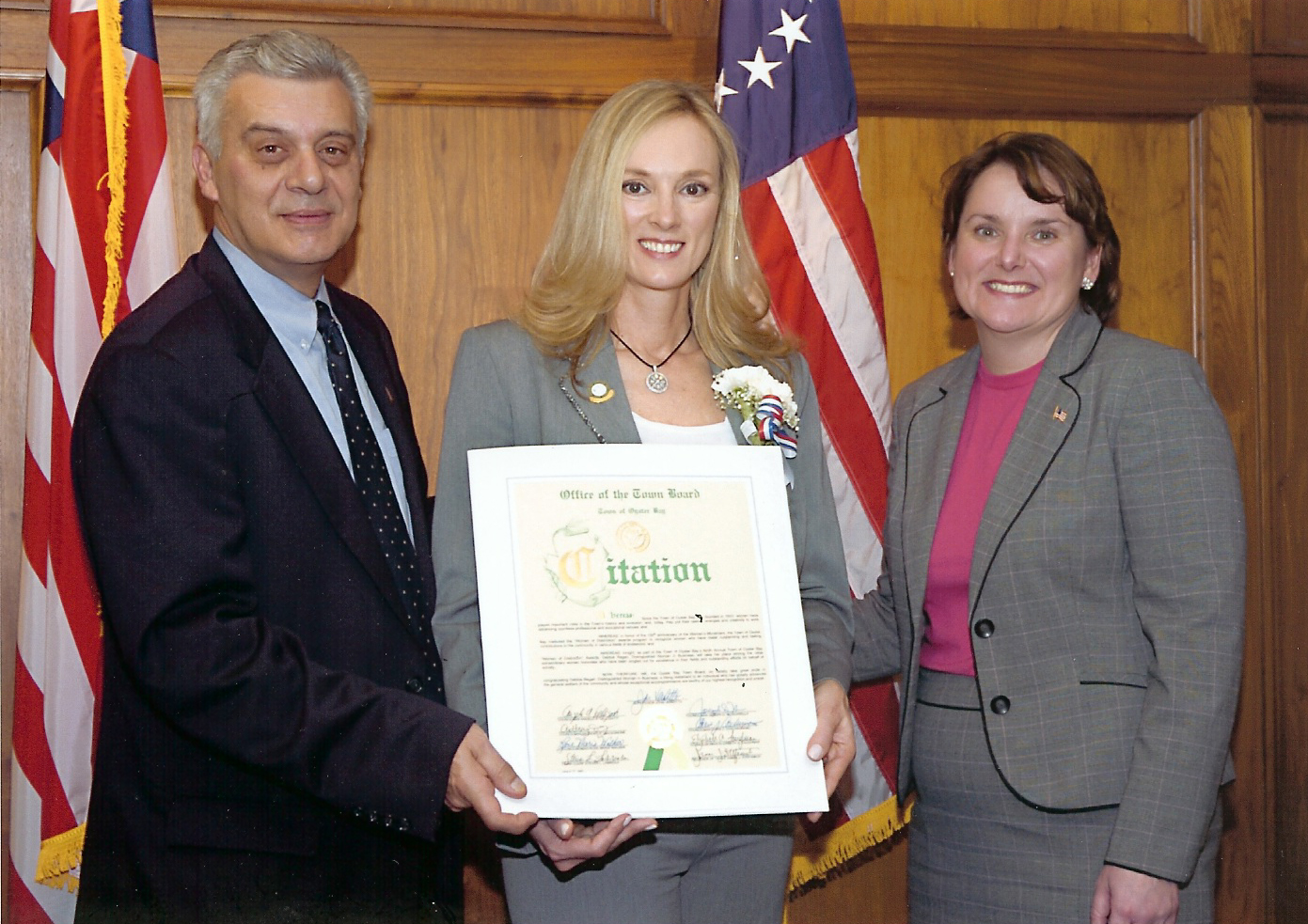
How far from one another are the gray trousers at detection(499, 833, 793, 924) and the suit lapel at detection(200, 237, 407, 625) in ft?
1.67

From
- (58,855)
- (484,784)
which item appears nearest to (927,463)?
(484,784)

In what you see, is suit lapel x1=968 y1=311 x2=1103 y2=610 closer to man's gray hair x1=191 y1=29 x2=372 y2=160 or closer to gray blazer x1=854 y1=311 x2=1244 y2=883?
gray blazer x1=854 y1=311 x2=1244 y2=883

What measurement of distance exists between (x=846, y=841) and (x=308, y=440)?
5.59ft

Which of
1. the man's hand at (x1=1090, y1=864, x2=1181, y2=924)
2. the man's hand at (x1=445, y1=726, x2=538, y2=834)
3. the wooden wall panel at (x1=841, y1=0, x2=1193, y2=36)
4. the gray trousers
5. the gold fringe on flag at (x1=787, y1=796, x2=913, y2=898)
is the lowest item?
the gold fringe on flag at (x1=787, y1=796, x2=913, y2=898)

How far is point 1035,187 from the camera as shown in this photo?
2.40 m

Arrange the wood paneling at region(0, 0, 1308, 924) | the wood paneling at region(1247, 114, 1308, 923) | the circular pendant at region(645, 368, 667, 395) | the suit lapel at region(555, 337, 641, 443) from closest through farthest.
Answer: the suit lapel at region(555, 337, 641, 443) → the circular pendant at region(645, 368, 667, 395) → the wood paneling at region(0, 0, 1308, 924) → the wood paneling at region(1247, 114, 1308, 923)

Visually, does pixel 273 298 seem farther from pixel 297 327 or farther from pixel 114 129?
pixel 114 129

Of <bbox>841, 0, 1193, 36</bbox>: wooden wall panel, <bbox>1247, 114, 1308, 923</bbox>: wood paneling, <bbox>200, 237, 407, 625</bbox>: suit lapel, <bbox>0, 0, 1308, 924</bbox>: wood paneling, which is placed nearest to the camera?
<bbox>200, 237, 407, 625</bbox>: suit lapel

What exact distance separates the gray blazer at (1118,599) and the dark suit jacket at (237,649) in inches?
40.6

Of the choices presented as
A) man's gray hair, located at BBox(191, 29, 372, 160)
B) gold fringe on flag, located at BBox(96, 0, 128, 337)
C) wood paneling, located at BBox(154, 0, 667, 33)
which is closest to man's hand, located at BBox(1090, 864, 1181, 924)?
man's gray hair, located at BBox(191, 29, 372, 160)

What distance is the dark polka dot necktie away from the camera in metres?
2.05

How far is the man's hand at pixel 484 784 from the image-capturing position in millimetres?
1795

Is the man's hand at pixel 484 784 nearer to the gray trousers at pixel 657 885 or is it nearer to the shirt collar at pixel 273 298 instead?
the gray trousers at pixel 657 885

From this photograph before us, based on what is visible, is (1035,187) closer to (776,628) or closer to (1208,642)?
(1208,642)
